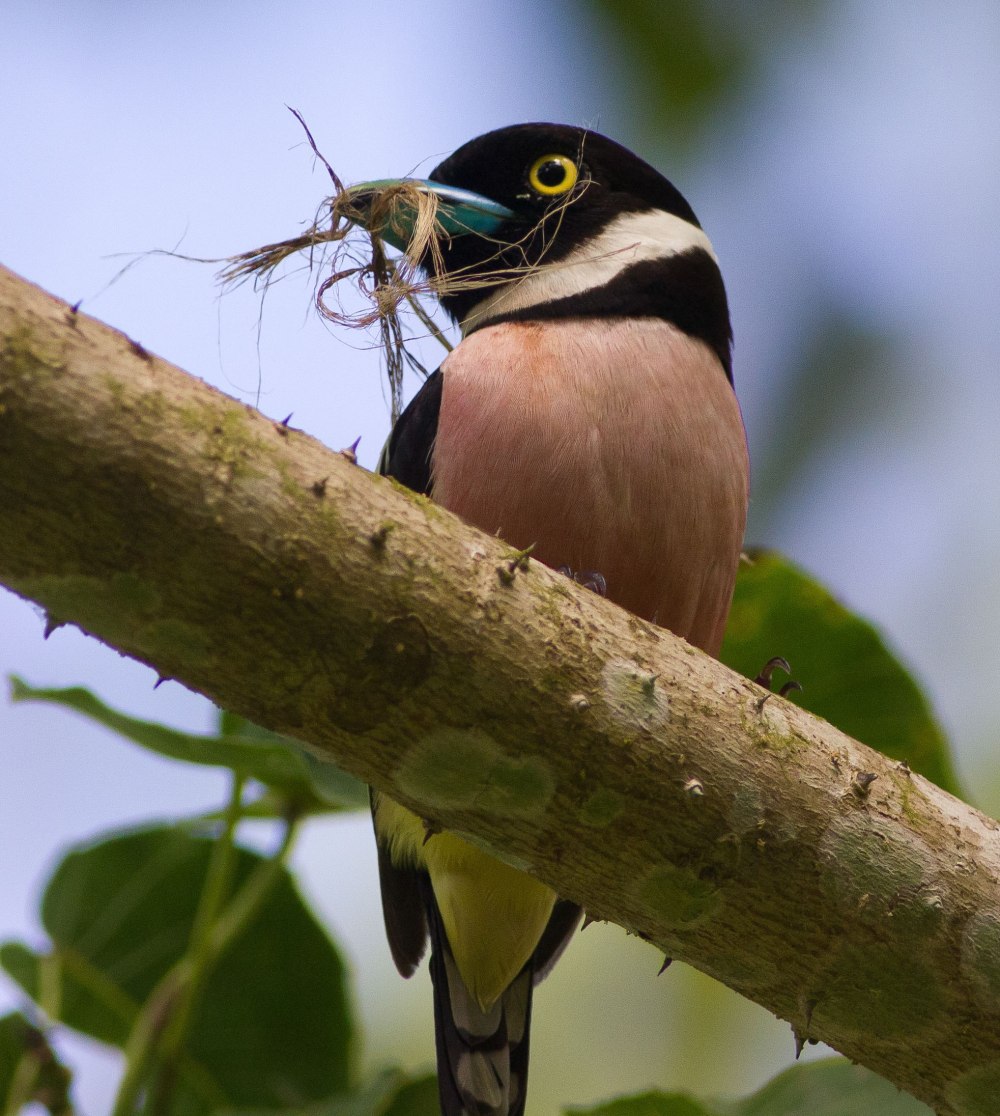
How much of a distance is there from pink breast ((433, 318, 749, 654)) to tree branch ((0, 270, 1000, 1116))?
0.80 meters

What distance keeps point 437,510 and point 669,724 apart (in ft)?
1.88

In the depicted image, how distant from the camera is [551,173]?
432 cm

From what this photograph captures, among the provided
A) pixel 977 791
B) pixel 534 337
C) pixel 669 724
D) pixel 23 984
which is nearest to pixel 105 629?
pixel 669 724

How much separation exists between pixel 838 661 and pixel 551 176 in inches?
66.8

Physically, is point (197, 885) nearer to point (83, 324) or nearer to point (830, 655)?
point (830, 655)

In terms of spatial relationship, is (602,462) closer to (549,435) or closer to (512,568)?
(549,435)

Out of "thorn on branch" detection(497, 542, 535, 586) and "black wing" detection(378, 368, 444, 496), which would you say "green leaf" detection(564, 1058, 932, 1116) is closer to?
"thorn on branch" detection(497, 542, 535, 586)

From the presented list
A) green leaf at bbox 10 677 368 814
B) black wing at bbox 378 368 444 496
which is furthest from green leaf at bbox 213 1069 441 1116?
black wing at bbox 378 368 444 496

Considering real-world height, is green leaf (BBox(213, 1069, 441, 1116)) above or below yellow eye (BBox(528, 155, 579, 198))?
below

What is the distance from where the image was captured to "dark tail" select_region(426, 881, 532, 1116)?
395cm

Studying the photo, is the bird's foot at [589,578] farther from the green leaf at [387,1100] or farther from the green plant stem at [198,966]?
the green leaf at [387,1100]

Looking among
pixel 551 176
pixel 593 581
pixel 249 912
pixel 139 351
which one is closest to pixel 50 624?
pixel 139 351

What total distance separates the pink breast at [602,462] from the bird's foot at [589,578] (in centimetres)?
3

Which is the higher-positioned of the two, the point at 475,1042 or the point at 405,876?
the point at 405,876
